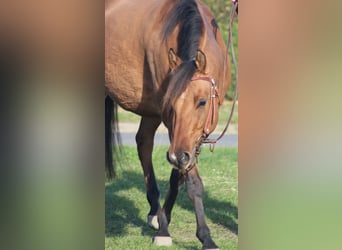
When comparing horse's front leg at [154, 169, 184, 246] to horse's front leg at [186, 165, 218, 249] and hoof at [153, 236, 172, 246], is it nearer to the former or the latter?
hoof at [153, 236, 172, 246]

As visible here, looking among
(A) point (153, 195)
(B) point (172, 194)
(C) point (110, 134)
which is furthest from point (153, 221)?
(C) point (110, 134)

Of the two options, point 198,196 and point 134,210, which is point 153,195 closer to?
point 134,210

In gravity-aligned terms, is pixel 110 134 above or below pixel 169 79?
below

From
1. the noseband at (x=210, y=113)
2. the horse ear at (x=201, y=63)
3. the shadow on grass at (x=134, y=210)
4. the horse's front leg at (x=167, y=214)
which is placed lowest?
the shadow on grass at (x=134, y=210)

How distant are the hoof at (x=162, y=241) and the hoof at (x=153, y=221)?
0.81ft

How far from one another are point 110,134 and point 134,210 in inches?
18.9

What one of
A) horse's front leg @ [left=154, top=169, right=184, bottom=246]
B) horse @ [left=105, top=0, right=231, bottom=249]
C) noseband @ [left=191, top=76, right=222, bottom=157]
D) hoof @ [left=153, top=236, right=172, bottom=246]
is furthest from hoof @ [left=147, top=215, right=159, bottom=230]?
noseband @ [left=191, top=76, right=222, bottom=157]

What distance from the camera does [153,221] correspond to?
321cm

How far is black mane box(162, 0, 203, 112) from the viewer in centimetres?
235

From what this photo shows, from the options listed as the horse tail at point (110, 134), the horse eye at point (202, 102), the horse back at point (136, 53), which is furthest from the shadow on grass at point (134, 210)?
the horse eye at point (202, 102)

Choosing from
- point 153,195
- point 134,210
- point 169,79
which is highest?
point 169,79

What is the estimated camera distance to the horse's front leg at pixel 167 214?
9.44ft

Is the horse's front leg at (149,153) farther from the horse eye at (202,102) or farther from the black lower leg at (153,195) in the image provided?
the horse eye at (202,102)
